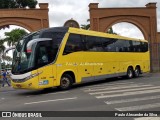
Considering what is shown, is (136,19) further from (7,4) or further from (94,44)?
(7,4)

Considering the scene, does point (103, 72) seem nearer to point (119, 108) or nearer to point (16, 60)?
point (16, 60)

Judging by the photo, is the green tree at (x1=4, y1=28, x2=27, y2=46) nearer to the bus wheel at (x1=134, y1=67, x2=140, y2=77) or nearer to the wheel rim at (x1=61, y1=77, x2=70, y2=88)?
the bus wheel at (x1=134, y1=67, x2=140, y2=77)

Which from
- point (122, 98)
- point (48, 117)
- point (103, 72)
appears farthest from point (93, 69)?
point (48, 117)

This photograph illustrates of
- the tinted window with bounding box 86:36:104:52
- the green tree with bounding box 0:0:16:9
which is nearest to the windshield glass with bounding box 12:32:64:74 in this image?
the tinted window with bounding box 86:36:104:52

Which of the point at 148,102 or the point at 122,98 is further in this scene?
the point at 122,98

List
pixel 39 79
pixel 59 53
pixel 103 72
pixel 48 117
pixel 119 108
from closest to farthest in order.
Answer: pixel 48 117 → pixel 119 108 → pixel 39 79 → pixel 59 53 → pixel 103 72

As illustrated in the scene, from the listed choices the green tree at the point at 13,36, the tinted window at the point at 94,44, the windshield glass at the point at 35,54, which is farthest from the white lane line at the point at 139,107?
the green tree at the point at 13,36

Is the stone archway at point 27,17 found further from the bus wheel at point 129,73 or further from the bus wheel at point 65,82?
the bus wheel at point 65,82

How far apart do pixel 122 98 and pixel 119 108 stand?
2.29 m

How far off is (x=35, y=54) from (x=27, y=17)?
17.9 metres

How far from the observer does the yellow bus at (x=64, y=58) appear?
53.0 feet

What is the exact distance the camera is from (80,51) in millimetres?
19141

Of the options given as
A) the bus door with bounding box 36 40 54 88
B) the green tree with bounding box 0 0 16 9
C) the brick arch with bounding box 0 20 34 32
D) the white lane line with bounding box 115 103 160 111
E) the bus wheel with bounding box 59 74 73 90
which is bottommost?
the white lane line with bounding box 115 103 160 111

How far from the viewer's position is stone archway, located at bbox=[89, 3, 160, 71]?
115 feet
